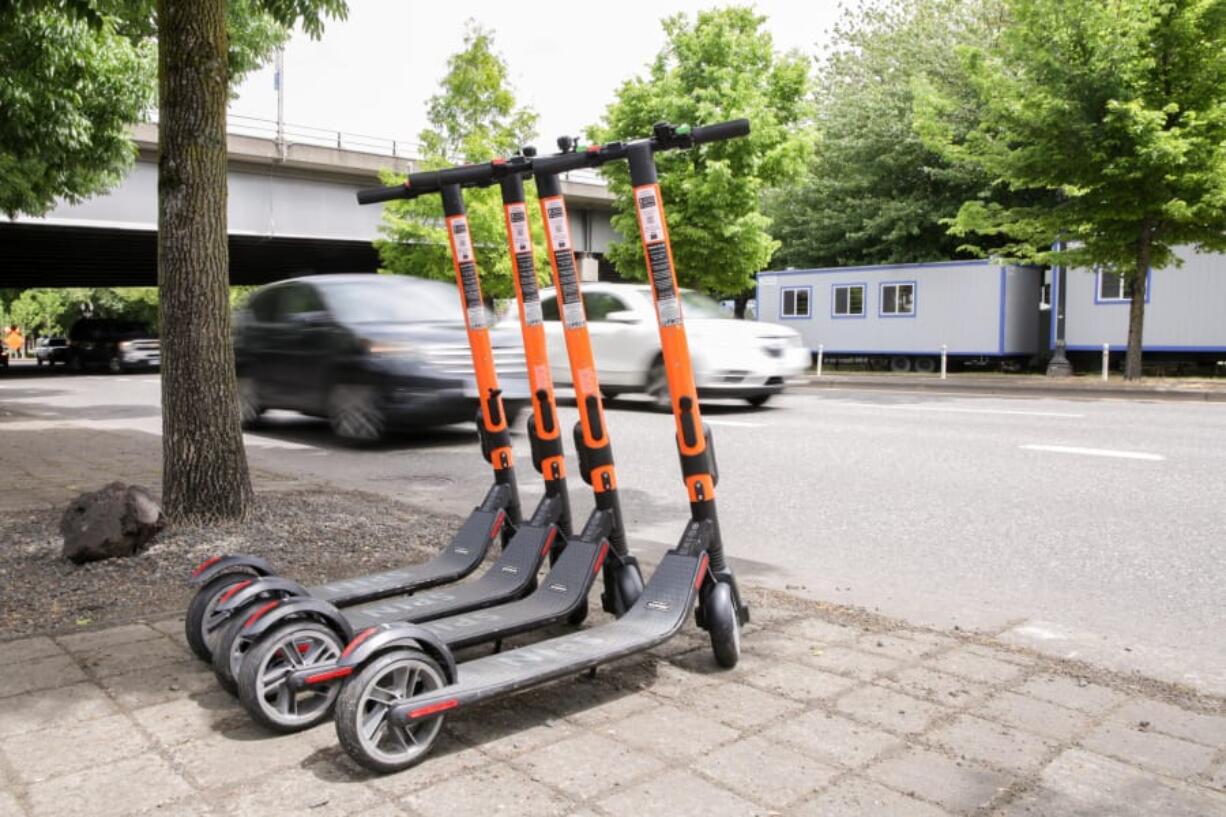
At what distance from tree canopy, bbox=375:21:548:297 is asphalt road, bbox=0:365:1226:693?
16101 mm

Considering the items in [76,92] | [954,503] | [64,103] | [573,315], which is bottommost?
[954,503]

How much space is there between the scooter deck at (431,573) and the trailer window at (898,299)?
23968 mm

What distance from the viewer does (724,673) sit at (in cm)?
340

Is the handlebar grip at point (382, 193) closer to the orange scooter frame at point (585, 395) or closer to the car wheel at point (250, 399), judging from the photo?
the orange scooter frame at point (585, 395)

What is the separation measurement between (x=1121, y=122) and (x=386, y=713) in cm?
1931

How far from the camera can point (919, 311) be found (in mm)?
26594

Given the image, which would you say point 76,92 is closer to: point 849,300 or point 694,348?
point 694,348

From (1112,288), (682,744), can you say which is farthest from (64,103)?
(1112,288)

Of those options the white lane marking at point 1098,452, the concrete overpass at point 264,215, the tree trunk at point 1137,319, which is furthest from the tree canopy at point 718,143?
the white lane marking at point 1098,452

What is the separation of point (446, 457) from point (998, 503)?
493cm

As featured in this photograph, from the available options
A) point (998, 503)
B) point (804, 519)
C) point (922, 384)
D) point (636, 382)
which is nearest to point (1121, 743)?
point (804, 519)

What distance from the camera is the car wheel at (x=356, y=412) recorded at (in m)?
10.0

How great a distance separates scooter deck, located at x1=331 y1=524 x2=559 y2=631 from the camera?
12.0 ft

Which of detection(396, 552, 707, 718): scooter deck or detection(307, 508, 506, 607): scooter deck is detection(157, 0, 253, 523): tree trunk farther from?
detection(396, 552, 707, 718): scooter deck
